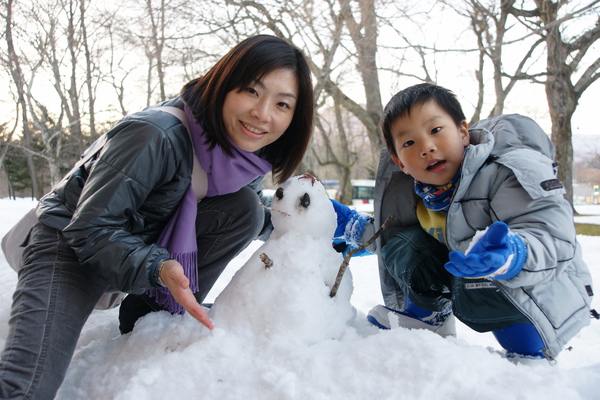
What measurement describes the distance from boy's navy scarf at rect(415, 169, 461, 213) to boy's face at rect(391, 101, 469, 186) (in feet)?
0.06

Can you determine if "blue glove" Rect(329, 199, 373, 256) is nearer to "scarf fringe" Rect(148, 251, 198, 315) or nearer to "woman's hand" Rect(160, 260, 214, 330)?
"scarf fringe" Rect(148, 251, 198, 315)

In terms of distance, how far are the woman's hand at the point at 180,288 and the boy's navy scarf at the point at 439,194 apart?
0.84 m

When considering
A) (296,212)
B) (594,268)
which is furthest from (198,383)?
(594,268)

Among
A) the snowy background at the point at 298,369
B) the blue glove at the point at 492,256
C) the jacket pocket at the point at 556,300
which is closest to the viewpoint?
the snowy background at the point at 298,369

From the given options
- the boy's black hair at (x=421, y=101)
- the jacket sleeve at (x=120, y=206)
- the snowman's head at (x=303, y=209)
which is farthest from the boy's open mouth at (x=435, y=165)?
the jacket sleeve at (x=120, y=206)

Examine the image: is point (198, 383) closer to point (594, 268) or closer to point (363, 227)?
point (363, 227)

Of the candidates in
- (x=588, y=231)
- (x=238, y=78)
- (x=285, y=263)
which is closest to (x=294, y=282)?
(x=285, y=263)

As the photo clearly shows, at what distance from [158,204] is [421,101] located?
912 mm

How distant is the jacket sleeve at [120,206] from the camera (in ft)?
3.34

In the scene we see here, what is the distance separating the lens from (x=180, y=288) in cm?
95

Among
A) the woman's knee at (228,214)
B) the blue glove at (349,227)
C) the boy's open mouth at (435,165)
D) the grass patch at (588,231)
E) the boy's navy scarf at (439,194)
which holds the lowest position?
the grass patch at (588,231)

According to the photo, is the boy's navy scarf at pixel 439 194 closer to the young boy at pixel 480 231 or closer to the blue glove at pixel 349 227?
the young boy at pixel 480 231

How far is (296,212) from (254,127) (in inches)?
11.8

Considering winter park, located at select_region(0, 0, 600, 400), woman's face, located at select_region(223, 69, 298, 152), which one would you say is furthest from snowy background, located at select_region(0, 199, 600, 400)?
woman's face, located at select_region(223, 69, 298, 152)
